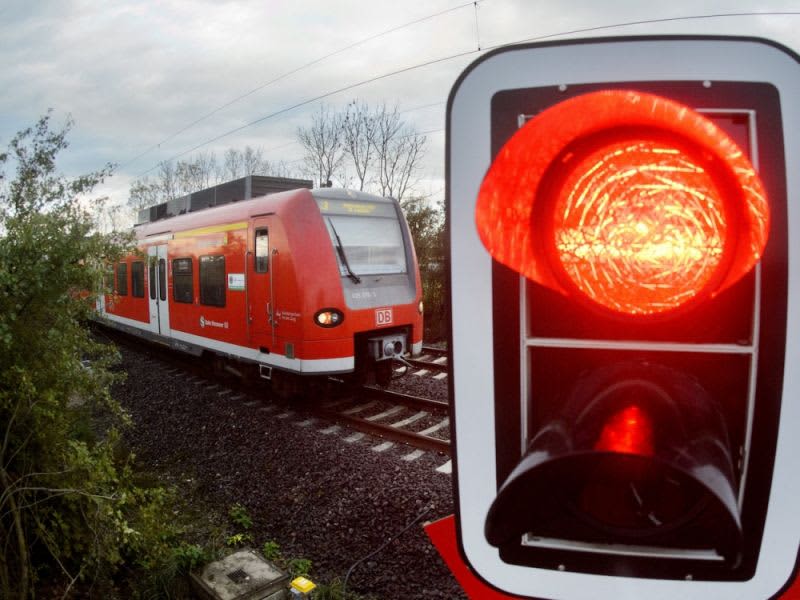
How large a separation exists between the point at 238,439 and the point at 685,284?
23.2 feet

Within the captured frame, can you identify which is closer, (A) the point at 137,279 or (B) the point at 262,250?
(B) the point at 262,250

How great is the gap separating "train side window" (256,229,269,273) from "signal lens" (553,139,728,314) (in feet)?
24.5

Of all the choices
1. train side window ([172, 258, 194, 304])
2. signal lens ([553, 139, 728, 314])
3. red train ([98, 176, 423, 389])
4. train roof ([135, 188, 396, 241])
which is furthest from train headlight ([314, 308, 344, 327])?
signal lens ([553, 139, 728, 314])

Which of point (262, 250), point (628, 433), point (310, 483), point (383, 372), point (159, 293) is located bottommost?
point (310, 483)

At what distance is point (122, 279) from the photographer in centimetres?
1387

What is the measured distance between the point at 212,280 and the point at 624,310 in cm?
921

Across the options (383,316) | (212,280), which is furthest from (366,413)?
(212,280)

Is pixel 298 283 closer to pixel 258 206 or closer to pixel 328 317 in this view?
pixel 328 317

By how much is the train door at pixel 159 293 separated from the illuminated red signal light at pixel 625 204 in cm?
1114

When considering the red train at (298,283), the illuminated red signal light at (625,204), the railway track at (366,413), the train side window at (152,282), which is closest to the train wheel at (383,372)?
the red train at (298,283)

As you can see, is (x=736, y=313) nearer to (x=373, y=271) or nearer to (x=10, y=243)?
(x=10, y=243)

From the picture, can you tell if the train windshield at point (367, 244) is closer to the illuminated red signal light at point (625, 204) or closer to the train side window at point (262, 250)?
the train side window at point (262, 250)

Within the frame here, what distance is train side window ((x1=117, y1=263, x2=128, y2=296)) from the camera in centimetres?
1359

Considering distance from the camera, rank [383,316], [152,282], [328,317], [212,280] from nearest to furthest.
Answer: [328,317], [383,316], [212,280], [152,282]
